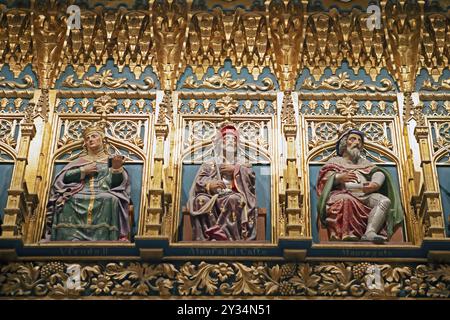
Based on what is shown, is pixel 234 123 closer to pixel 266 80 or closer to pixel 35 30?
pixel 266 80

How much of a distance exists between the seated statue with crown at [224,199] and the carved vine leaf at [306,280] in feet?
2.76

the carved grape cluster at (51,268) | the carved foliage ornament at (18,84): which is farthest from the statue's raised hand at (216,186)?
the carved foliage ornament at (18,84)

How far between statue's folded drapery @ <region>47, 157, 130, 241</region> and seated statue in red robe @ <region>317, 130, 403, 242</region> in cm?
280

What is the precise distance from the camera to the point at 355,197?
1332 centimetres

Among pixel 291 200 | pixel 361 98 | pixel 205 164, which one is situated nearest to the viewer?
pixel 291 200

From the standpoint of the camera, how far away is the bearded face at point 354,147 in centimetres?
1388

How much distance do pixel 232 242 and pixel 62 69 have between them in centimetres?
440

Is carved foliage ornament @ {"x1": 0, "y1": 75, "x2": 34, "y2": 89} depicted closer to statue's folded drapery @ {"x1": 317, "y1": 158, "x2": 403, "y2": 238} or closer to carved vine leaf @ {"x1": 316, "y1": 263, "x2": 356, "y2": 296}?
statue's folded drapery @ {"x1": 317, "y1": 158, "x2": 403, "y2": 238}

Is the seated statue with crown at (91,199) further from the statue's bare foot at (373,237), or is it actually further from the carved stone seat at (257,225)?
the statue's bare foot at (373,237)

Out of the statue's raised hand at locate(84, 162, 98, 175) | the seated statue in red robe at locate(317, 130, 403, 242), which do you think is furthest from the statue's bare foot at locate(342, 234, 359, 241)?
the statue's raised hand at locate(84, 162, 98, 175)

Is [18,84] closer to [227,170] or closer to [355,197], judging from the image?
[227,170]

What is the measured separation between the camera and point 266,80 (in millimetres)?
15023
